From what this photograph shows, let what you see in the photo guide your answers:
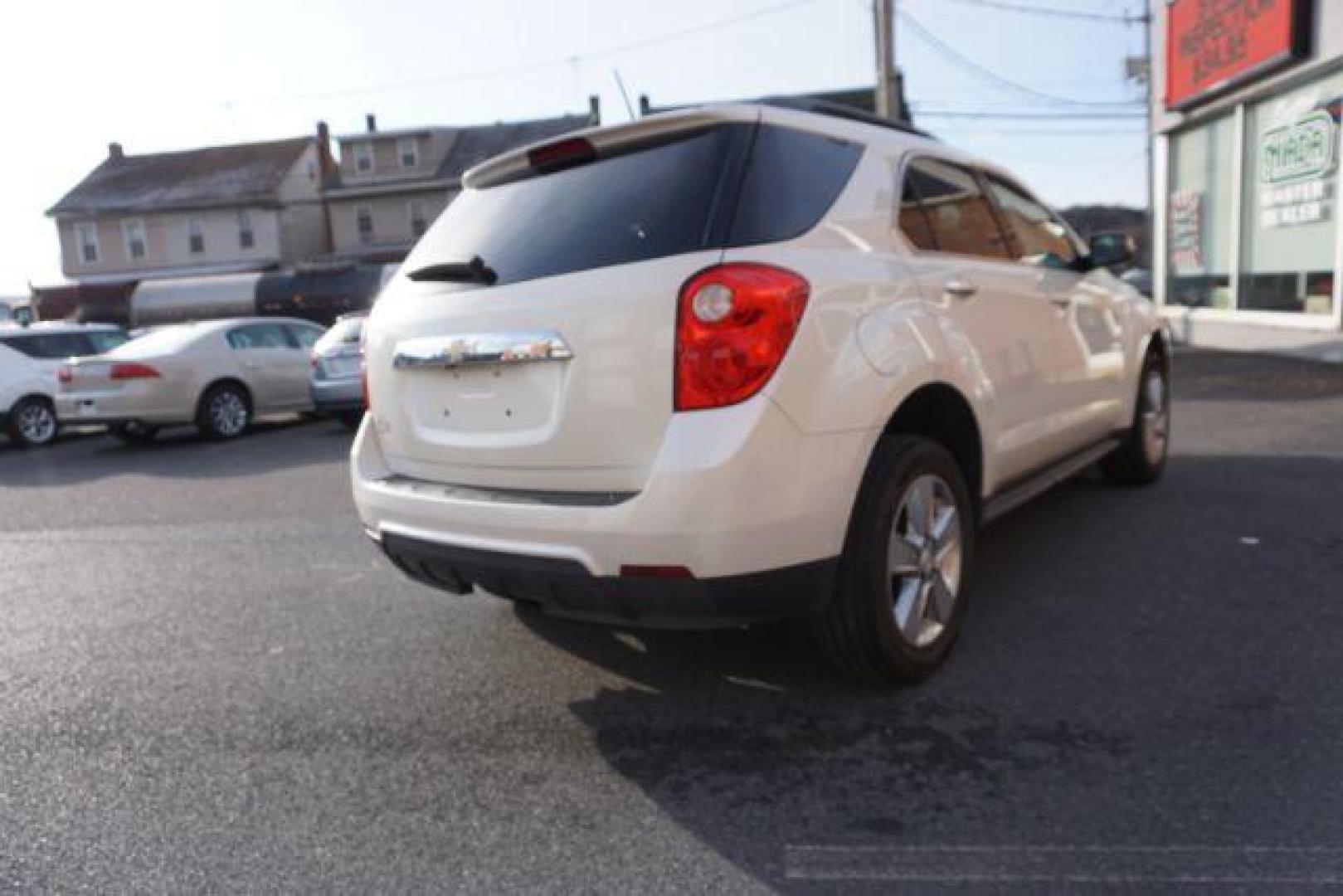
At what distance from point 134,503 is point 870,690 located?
21.1 ft

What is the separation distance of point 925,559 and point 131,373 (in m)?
10.5

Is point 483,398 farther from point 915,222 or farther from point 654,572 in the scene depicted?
point 915,222

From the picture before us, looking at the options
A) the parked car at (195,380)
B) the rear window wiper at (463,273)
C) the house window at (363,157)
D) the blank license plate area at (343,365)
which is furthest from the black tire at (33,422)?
the house window at (363,157)

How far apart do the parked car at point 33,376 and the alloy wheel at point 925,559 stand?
12202 mm

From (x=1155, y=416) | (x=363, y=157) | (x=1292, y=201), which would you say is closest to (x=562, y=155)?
(x=1155, y=416)

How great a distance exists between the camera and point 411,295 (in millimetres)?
3340

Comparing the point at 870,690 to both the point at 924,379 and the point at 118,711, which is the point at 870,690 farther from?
the point at 118,711

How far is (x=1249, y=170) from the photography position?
12.7m

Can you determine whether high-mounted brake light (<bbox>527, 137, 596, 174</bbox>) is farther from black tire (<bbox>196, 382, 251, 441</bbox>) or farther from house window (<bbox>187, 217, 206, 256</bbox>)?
house window (<bbox>187, 217, 206, 256</bbox>)

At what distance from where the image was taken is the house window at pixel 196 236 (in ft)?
131

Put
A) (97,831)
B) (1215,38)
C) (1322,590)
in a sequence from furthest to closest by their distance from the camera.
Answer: (1215,38) → (1322,590) → (97,831)

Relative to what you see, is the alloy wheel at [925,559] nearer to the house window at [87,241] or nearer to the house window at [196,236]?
the house window at [196,236]

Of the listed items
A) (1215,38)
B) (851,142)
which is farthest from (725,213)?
(1215,38)

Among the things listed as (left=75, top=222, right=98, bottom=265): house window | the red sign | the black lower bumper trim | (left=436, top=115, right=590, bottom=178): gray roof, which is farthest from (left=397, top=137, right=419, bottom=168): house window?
the black lower bumper trim
